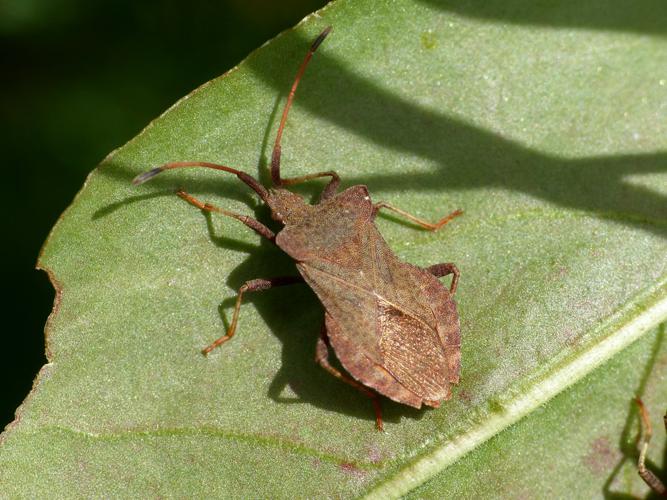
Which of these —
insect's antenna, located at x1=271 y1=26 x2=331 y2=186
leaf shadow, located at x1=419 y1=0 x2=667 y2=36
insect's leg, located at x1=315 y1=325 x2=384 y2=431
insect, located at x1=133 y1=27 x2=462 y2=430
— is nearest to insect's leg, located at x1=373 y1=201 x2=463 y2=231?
insect, located at x1=133 y1=27 x2=462 y2=430

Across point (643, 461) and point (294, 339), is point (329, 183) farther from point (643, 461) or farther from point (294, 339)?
point (643, 461)

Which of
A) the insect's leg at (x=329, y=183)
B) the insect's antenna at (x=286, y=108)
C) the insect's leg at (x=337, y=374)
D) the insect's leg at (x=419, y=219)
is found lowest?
the insect's leg at (x=337, y=374)

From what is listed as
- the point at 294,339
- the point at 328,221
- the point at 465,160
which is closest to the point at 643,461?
the point at 465,160

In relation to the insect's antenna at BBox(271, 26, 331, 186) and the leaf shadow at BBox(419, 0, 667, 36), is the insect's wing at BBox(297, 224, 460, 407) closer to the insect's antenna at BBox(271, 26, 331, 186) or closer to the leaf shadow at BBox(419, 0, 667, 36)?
the insect's antenna at BBox(271, 26, 331, 186)

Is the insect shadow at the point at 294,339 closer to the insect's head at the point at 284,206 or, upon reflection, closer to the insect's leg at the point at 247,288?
the insect's leg at the point at 247,288

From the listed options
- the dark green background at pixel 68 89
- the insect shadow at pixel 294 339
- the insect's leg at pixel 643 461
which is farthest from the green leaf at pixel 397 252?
the dark green background at pixel 68 89

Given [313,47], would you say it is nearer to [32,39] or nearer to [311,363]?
[311,363]
